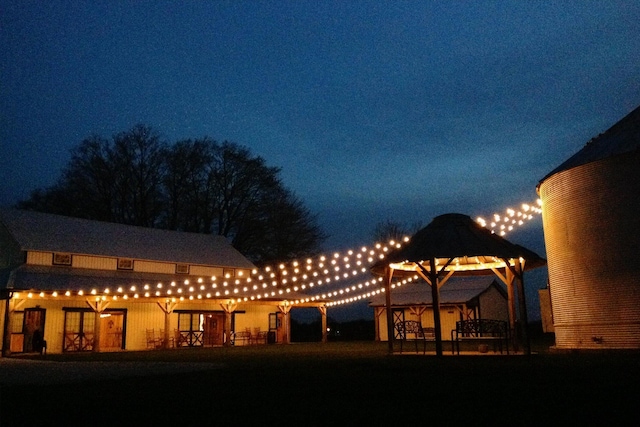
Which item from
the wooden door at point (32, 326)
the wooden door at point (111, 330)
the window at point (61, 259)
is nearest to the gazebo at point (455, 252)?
the wooden door at point (32, 326)

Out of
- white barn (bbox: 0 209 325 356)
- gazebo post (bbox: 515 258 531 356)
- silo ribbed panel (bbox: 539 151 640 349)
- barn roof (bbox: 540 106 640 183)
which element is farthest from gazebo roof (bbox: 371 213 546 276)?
white barn (bbox: 0 209 325 356)

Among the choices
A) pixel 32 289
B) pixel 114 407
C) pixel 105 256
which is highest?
pixel 105 256

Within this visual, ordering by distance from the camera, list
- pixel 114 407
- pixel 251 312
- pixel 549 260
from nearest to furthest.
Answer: pixel 114 407 < pixel 549 260 < pixel 251 312

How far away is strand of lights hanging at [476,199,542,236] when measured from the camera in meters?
16.5

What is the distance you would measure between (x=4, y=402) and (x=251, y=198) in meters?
31.6

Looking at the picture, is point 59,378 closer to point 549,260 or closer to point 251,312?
point 549,260

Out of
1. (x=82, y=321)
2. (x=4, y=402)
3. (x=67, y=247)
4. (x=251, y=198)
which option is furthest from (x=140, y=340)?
(x=4, y=402)

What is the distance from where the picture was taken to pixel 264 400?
6.08m

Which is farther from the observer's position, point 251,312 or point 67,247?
point 251,312

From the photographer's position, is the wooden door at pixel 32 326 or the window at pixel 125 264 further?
the window at pixel 125 264

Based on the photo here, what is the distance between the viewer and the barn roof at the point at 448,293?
3047 cm

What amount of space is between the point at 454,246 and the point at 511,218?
15.9 feet

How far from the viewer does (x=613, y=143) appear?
14.3m

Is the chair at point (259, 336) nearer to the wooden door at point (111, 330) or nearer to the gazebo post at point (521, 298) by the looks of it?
the wooden door at point (111, 330)
